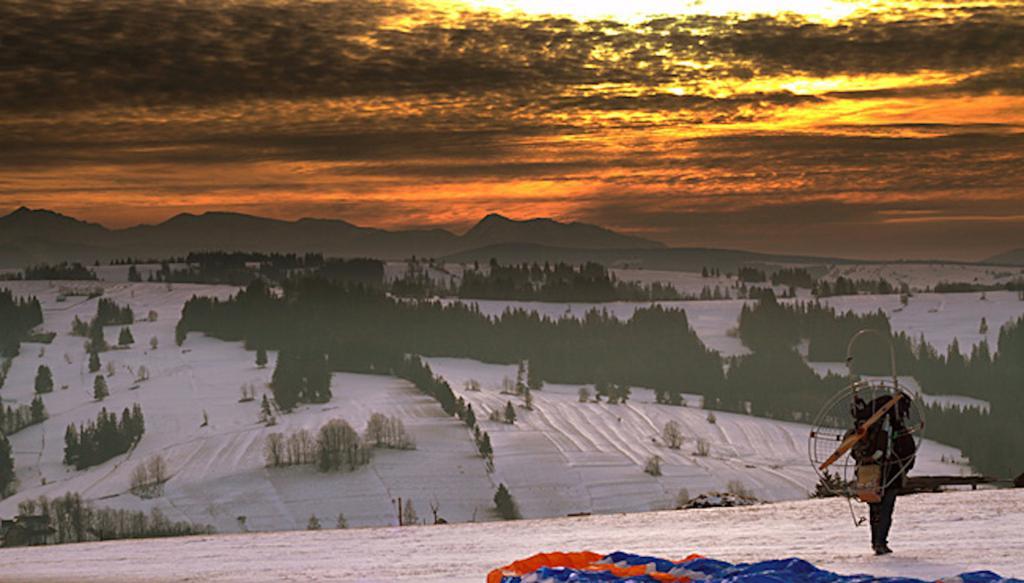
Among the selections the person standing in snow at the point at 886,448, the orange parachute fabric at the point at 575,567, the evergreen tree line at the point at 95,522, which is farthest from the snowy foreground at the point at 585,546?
the evergreen tree line at the point at 95,522

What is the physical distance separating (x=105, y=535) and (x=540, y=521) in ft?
488

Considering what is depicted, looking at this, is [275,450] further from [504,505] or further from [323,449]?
[504,505]

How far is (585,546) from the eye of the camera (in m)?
24.8

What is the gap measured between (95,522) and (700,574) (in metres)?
169

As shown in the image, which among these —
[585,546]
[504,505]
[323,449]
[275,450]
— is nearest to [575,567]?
[585,546]

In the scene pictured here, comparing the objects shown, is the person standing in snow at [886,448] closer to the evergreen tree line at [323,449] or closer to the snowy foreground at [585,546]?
the snowy foreground at [585,546]

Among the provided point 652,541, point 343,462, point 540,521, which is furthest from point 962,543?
point 343,462

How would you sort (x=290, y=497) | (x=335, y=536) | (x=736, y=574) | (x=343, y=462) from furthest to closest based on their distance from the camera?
(x=343, y=462) → (x=290, y=497) → (x=335, y=536) → (x=736, y=574)

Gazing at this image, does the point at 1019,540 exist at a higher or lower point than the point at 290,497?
higher

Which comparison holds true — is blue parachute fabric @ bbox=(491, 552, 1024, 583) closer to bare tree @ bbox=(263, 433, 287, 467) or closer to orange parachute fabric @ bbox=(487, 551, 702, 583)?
orange parachute fabric @ bbox=(487, 551, 702, 583)

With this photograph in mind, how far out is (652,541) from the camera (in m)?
25.0

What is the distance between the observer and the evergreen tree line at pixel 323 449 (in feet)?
619

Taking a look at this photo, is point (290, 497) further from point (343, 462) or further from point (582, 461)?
point (582, 461)

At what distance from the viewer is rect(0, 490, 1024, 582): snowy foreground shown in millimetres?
20828
